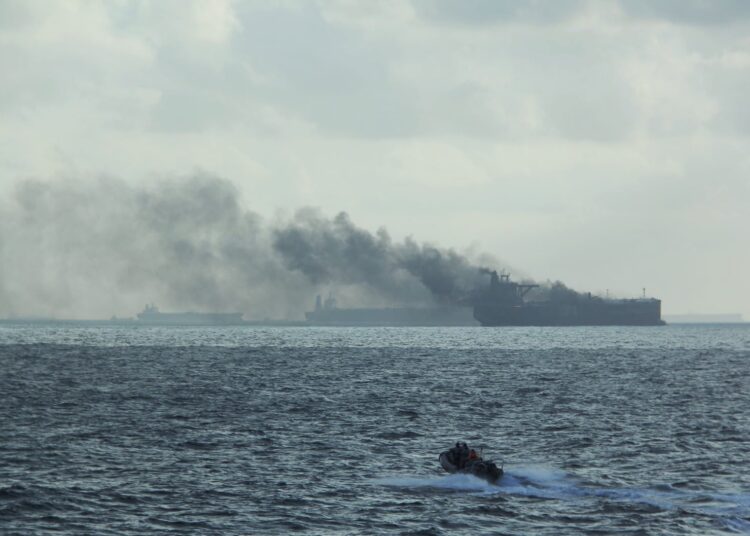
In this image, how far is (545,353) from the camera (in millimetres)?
180500

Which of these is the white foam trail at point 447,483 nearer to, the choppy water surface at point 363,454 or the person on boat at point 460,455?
the choppy water surface at point 363,454

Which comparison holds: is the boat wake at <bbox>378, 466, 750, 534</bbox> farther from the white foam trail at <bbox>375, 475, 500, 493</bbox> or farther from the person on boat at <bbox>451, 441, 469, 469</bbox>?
the person on boat at <bbox>451, 441, 469, 469</bbox>

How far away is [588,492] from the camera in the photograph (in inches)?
1753

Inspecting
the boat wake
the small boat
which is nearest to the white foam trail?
the boat wake

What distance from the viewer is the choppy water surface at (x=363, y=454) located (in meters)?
39.5

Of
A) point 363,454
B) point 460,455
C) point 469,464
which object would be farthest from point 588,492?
point 363,454

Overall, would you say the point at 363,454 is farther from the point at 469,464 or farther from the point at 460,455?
the point at 469,464

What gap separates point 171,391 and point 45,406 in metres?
16.5

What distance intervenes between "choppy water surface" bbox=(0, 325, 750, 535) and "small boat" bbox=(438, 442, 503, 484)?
2.21ft

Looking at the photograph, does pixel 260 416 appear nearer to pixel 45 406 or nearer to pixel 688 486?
pixel 45 406

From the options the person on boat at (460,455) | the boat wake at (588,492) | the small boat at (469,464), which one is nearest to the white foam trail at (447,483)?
the boat wake at (588,492)

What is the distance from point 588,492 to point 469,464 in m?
6.06

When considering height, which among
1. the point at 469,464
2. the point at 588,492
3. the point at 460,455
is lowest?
the point at 588,492

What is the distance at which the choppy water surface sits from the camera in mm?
39500
